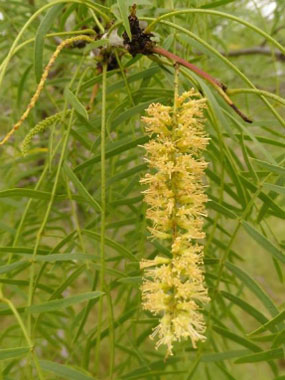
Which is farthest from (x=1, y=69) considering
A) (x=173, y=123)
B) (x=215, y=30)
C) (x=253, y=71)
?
(x=253, y=71)

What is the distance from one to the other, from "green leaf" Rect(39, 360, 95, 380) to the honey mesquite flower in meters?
0.08

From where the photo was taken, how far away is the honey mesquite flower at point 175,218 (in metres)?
0.35

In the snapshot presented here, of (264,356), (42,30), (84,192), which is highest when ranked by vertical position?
(42,30)

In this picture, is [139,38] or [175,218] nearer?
[175,218]

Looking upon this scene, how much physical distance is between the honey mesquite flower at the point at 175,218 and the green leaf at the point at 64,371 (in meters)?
0.08

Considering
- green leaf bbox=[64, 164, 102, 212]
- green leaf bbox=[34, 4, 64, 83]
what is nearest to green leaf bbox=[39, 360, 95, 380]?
green leaf bbox=[64, 164, 102, 212]

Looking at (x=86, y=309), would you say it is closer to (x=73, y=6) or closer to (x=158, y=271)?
(x=158, y=271)

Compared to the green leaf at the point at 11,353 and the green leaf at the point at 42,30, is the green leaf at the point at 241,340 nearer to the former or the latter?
the green leaf at the point at 11,353

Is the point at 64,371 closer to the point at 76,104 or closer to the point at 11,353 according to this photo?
the point at 11,353

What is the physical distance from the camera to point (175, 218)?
390 mm

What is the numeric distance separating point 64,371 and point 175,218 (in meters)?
0.17

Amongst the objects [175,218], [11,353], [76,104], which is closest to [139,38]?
[76,104]

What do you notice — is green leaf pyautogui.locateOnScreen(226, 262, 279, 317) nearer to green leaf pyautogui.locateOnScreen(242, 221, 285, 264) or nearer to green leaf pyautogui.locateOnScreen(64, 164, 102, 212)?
green leaf pyautogui.locateOnScreen(242, 221, 285, 264)

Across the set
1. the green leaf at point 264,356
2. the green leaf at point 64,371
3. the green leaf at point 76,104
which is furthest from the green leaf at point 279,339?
the green leaf at point 76,104
